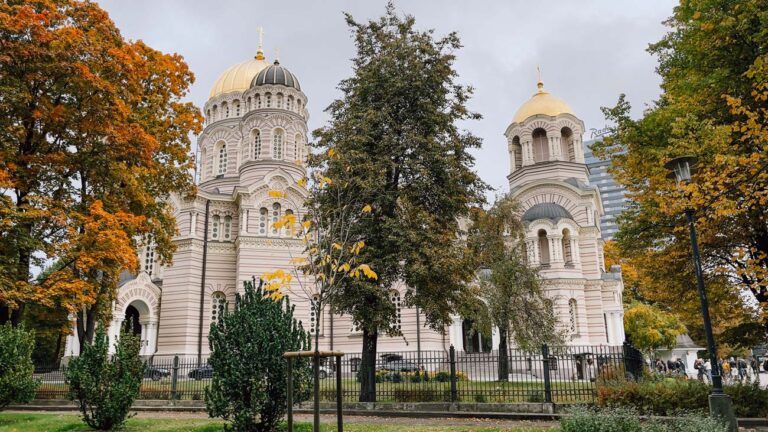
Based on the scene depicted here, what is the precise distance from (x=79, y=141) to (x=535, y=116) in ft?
91.9

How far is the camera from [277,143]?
117 feet

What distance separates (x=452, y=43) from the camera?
17422mm

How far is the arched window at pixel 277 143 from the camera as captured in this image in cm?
3544

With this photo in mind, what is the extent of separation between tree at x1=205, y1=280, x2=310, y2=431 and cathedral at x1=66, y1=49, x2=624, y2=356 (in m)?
19.2

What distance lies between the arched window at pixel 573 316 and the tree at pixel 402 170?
17022 mm

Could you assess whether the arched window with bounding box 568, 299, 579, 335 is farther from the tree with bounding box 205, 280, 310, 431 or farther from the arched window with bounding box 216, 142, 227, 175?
the tree with bounding box 205, 280, 310, 431

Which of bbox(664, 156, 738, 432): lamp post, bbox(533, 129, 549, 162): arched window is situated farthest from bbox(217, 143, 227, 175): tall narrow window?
bbox(664, 156, 738, 432): lamp post

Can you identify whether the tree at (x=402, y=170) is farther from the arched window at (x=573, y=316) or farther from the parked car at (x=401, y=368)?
the arched window at (x=573, y=316)

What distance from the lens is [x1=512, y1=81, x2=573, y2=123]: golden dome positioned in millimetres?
36625

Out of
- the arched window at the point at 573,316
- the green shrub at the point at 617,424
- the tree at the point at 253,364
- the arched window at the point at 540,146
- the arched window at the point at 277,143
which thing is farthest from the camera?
the arched window at the point at 540,146

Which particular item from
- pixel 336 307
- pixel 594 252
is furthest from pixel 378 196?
pixel 594 252

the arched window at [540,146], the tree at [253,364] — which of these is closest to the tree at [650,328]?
the arched window at [540,146]

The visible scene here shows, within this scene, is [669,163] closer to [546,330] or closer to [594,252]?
[546,330]

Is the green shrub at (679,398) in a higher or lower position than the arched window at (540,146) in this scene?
lower
